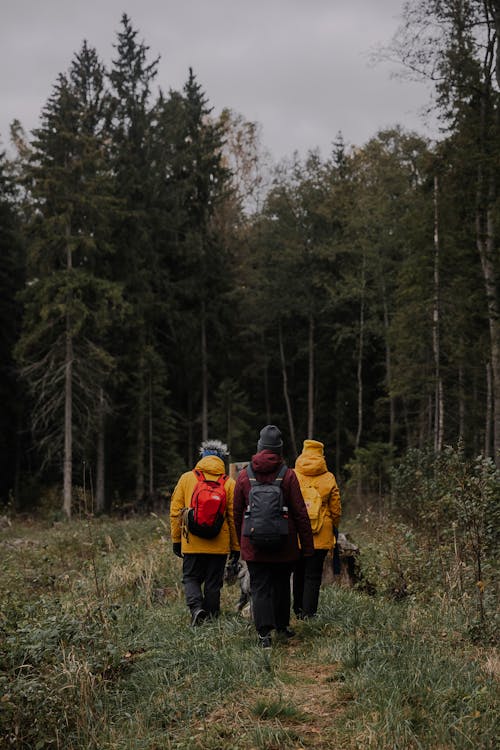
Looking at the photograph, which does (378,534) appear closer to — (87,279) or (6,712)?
(6,712)

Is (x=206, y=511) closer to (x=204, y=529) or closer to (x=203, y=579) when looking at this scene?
(x=204, y=529)

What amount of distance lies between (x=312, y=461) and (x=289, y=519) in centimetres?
103

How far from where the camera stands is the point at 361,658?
5238mm

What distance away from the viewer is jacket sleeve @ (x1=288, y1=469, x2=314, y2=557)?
240 inches

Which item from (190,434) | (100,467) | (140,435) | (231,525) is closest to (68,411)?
(100,467)

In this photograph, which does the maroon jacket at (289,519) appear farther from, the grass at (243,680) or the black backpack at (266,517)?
the grass at (243,680)

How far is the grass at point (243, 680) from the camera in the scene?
4.26 meters

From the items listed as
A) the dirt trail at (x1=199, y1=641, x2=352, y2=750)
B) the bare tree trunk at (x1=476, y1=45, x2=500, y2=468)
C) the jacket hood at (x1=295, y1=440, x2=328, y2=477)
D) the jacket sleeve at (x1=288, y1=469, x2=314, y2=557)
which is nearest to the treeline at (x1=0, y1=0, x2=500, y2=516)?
the bare tree trunk at (x1=476, y1=45, x2=500, y2=468)

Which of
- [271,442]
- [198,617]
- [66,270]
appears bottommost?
[198,617]

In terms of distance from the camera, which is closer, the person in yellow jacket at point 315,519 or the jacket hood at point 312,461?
the person in yellow jacket at point 315,519

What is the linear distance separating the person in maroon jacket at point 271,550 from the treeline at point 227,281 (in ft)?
31.4

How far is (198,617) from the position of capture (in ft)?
22.1

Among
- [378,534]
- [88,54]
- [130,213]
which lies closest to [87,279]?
[130,213]

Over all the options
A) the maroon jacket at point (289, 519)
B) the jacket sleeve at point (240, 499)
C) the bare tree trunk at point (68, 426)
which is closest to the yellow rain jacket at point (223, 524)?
the jacket sleeve at point (240, 499)
